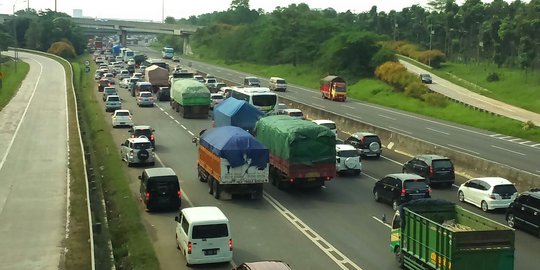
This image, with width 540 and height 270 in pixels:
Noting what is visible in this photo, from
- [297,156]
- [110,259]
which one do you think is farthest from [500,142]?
[110,259]

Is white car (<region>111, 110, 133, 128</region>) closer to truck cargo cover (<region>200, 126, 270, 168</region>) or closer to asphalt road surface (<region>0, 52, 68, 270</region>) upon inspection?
asphalt road surface (<region>0, 52, 68, 270</region>)

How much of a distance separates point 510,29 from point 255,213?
76533 millimetres

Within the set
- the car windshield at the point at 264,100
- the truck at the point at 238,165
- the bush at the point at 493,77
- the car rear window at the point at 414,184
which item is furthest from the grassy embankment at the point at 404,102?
the truck at the point at 238,165

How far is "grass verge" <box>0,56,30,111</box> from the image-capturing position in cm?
7372

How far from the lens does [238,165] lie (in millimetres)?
28609

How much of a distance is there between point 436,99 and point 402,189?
4826cm

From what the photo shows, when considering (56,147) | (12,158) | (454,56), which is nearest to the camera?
(12,158)

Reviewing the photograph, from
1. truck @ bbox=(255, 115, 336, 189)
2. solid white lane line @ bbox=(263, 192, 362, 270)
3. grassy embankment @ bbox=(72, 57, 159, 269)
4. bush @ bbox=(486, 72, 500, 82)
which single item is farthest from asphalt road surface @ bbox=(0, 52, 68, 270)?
bush @ bbox=(486, 72, 500, 82)

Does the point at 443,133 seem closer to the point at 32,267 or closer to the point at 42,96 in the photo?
the point at 32,267

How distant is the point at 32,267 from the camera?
65.5 feet

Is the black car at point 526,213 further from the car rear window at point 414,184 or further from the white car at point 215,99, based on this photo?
the white car at point 215,99

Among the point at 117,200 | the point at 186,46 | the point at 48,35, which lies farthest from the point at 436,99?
the point at 186,46

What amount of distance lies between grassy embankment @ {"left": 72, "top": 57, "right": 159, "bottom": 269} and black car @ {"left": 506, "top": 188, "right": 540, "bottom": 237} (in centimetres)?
1264

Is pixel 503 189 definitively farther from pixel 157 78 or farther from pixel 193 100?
pixel 157 78
